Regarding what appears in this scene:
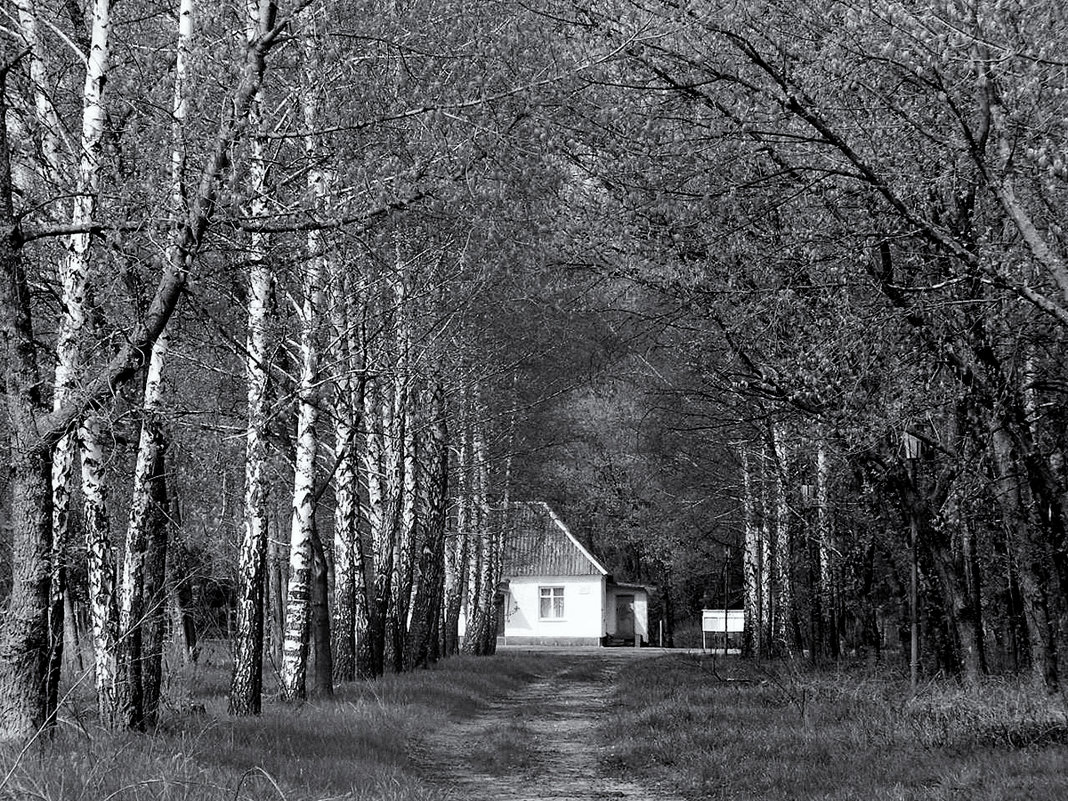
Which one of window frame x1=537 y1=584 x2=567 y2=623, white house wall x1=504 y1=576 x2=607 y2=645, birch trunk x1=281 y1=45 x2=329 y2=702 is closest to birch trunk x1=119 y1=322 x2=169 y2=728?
birch trunk x1=281 y1=45 x2=329 y2=702

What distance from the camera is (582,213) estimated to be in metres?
13.7

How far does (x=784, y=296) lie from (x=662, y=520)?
123 feet

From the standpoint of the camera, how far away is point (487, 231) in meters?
11.4

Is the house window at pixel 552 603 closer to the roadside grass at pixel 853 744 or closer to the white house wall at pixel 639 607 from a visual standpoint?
the white house wall at pixel 639 607

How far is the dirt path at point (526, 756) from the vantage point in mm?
10883

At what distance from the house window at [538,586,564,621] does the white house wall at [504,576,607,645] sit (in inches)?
6.3

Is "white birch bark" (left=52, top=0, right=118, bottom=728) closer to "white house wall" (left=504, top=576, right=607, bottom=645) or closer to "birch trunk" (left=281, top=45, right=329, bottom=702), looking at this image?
"birch trunk" (left=281, top=45, right=329, bottom=702)

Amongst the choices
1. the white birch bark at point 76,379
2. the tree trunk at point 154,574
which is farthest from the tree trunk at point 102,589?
the tree trunk at point 154,574

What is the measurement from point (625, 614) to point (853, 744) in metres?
57.8

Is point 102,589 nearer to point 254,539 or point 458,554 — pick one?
point 254,539

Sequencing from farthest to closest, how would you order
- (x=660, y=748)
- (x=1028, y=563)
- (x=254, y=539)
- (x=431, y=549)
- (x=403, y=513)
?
(x=431, y=549)
(x=403, y=513)
(x=1028, y=563)
(x=254, y=539)
(x=660, y=748)

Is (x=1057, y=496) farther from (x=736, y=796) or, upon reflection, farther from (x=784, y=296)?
(x=736, y=796)

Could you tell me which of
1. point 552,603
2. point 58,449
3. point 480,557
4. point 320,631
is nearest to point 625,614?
point 552,603

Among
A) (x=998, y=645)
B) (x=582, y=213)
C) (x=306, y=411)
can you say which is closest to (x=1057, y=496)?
(x=582, y=213)
